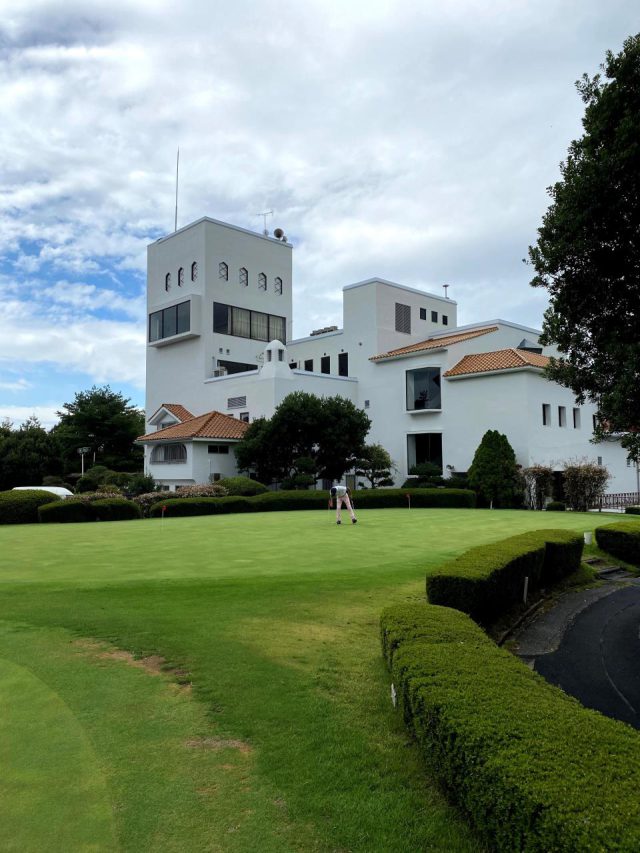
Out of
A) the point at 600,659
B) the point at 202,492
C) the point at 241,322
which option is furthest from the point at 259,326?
the point at 600,659

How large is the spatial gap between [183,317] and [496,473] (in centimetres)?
2701

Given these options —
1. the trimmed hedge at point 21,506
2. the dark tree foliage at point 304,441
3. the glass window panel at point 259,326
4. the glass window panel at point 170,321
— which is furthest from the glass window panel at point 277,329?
the trimmed hedge at point 21,506

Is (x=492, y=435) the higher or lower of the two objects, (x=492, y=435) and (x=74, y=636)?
the higher

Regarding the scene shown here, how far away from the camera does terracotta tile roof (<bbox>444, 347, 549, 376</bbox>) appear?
35.5 meters

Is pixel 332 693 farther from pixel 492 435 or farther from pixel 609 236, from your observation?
pixel 492 435

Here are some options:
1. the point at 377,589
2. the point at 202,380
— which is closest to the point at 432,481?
the point at 202,380

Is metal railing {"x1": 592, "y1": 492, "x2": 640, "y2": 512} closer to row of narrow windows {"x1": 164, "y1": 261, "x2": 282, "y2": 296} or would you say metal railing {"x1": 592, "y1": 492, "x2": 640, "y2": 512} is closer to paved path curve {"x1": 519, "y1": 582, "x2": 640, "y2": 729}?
paved path curve {"x1": 519, "y1": 582, "x2": 640, "y2": 729}

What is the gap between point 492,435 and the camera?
113ft

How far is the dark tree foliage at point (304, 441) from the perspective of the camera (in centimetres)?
3634

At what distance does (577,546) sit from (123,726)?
11.6m

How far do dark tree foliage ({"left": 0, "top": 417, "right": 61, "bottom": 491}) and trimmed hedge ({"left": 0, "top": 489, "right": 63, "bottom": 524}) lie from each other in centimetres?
2731

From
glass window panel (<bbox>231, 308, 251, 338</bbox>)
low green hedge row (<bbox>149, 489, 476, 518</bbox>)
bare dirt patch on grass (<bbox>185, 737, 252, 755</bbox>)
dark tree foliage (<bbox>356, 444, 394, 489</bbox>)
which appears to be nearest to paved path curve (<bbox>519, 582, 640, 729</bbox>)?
bare dirt patch on grass (<bbox>185, 737, 252, 755</bbox>)

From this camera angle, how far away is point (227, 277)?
49125 mm

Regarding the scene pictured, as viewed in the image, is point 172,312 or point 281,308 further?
point 281,308
